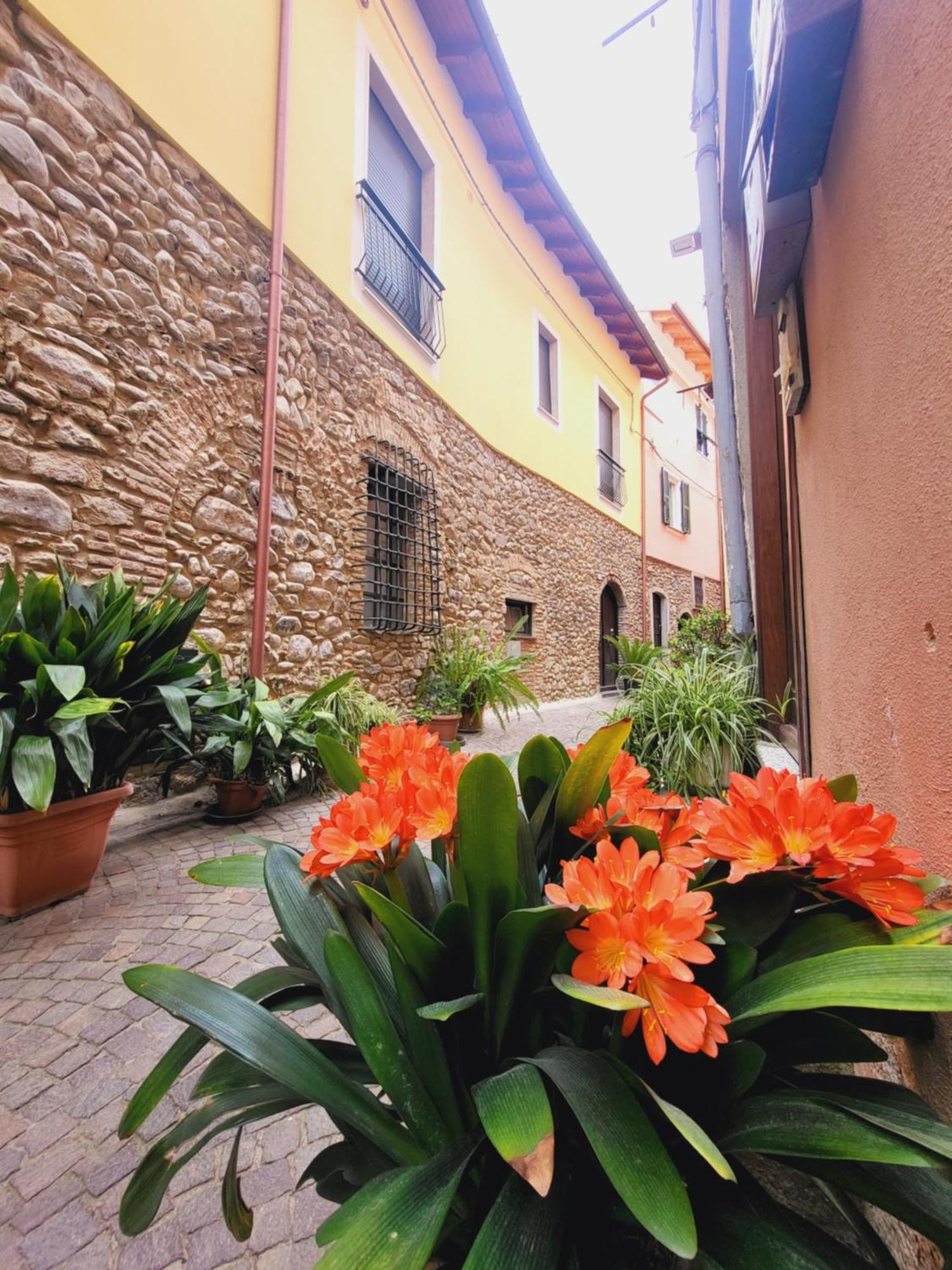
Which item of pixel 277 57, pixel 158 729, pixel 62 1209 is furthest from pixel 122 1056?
pixel 277 57

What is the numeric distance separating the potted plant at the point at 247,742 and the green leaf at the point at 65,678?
0.62 meters

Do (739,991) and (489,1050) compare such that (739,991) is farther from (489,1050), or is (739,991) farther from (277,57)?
(277,57)

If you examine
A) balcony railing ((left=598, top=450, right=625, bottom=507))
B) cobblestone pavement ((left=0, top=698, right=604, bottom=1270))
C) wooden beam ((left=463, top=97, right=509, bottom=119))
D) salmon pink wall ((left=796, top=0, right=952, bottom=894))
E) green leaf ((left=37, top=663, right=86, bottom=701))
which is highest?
wooden beam ((left=463, top=97, right=509, bottom=119))

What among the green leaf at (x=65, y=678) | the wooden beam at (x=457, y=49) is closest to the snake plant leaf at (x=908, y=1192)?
the green leaf at (x=65, y=678)

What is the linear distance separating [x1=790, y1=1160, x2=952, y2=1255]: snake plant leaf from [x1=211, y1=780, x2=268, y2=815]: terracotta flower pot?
8.61 ft

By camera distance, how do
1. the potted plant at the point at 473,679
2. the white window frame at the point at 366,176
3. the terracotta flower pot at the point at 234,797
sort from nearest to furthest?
the terracotta flower pot at the point at 234,797 < the white window frame at the point at 366,176 < the potted plant at the point at 473,679

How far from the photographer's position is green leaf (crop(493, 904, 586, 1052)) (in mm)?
534

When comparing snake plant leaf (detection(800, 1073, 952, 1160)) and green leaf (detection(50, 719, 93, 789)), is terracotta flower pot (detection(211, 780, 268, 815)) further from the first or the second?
snake plant leaf (detection(800, 1073, 952, 1160))

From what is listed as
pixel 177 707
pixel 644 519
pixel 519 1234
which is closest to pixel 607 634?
pixel 644 519

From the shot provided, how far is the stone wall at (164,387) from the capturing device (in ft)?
7.86

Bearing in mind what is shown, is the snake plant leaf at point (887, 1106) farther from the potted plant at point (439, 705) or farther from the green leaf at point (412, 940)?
the potted plant at point (439, 705)

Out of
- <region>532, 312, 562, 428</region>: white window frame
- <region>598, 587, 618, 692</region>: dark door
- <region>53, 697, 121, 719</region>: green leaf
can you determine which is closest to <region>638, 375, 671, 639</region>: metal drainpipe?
<region>598, 587, 618, 692</region>: dark door

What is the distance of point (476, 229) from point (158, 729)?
6.12m

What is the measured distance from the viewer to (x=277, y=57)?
139 inches
